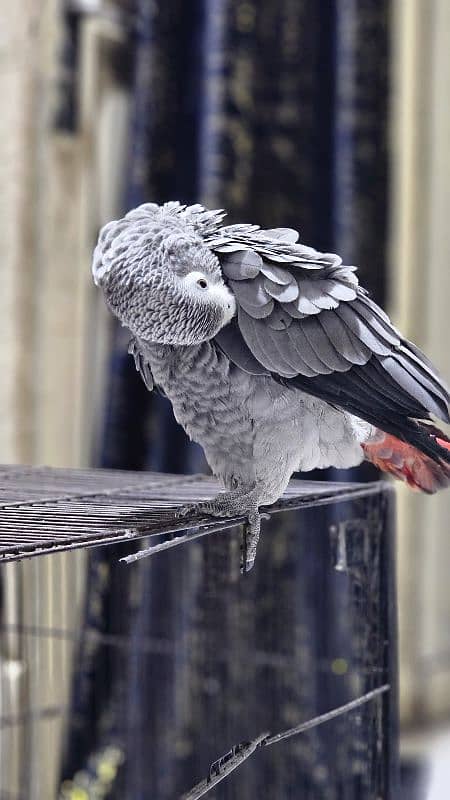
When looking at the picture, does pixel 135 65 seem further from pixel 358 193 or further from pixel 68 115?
pixel 358 193

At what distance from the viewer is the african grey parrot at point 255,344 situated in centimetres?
61

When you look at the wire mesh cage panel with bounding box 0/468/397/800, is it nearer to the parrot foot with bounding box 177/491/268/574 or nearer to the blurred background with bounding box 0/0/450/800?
the blurred background with bounding box 0/0/450/800

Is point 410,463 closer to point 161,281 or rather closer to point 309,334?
point 309,334

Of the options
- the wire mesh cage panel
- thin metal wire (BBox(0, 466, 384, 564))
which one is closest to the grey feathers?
thin metal wire (BBox(0, 466, 384, 564))

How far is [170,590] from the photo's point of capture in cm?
126

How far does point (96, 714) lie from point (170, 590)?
18 centimetres

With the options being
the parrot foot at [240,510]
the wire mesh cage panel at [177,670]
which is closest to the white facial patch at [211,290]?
the parrot foot at [240,510]

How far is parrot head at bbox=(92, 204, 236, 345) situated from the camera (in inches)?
23.6

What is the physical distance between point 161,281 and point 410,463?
266mm

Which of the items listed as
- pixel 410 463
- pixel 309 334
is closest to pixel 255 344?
pixel 309 334

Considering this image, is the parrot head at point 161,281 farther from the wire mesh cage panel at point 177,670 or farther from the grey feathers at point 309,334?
the wire mesh cage panel at point 177,670

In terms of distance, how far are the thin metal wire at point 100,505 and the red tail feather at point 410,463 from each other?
0.04m

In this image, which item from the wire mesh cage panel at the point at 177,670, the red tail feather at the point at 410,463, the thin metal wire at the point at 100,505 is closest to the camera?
the thin metal wire at the point at 100,505

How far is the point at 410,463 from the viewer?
749 millimetres
